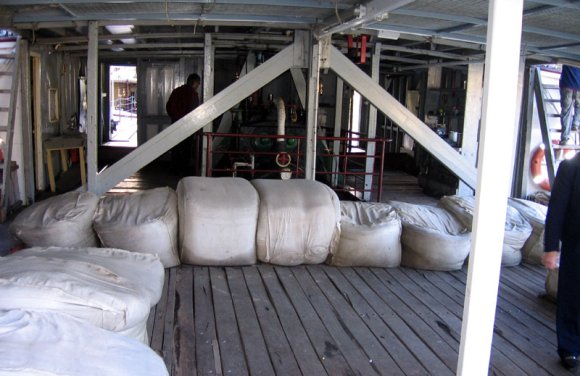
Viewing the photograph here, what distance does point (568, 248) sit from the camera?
3.37 metres

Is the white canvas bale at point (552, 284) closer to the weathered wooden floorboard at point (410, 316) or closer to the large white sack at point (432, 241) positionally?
the large white sack at point (432, 241)

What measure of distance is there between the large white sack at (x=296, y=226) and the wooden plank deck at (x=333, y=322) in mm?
133

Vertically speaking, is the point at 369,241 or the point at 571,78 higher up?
the point at 571,78

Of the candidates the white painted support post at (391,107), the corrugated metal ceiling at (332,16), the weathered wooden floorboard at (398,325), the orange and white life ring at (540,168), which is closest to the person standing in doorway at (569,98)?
the orange and white life ring at (540,168)

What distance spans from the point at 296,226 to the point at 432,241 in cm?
128

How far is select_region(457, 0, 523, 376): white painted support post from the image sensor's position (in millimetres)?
1737

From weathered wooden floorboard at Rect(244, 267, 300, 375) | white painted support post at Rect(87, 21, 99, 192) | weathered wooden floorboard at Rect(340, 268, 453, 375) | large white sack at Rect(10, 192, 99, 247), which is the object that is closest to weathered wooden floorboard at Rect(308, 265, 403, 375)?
weathered wooden floorboard at Rect(340, 268, 453, 375)

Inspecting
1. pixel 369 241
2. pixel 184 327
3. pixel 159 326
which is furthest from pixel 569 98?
pixel 159 326

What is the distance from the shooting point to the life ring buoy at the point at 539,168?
8242mm

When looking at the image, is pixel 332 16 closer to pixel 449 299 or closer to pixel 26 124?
pixel 449 299

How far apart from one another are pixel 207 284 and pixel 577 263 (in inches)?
107

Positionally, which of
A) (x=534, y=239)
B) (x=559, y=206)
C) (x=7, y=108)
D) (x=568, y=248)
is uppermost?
(x=7, y=108)

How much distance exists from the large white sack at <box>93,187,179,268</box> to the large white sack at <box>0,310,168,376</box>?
89.8 inches

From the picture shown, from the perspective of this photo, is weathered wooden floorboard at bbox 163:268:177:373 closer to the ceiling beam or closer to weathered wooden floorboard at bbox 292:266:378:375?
weathered wooden floorboard at bbox 292:266:378:375
